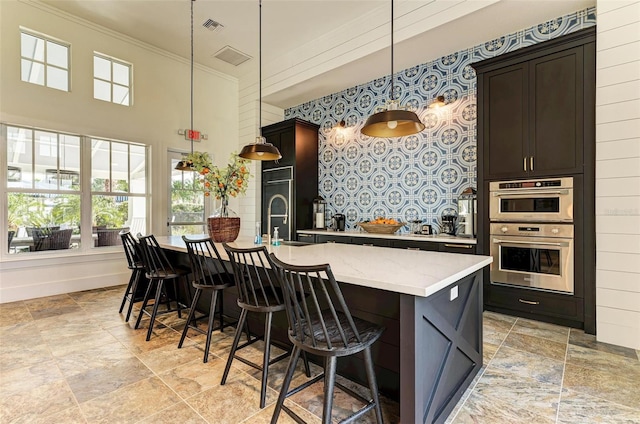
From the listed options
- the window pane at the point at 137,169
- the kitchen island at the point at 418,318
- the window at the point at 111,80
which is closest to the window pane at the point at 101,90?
the window at the point at 111,80

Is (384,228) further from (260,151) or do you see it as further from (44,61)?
(44,61)

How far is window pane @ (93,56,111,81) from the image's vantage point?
4613mm

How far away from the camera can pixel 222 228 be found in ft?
10.6

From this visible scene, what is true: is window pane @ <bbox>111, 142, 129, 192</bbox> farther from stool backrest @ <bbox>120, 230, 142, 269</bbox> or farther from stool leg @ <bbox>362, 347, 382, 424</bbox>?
stool leg @ <bbox>362, 347, 382, 424</bbox>

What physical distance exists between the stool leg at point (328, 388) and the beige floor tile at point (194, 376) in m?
1.00

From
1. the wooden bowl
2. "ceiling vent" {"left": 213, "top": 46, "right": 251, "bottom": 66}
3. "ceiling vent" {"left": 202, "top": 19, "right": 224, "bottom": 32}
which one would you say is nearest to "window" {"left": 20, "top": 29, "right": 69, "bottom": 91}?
"ceiling vent" {"left": 202, "top": 19, "right": 224, "bottom": 32}

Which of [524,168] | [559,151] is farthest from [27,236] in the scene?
[559,151]

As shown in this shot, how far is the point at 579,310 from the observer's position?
293cm

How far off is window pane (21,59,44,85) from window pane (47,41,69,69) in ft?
0.51

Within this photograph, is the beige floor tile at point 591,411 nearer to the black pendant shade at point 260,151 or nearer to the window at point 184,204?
the black pendant shade at point 260,151

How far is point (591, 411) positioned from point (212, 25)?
554 centimetres

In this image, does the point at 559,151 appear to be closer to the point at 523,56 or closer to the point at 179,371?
the point at 523,56

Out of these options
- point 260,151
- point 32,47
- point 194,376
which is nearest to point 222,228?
point 260,151

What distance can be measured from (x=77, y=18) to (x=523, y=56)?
18.7ft
